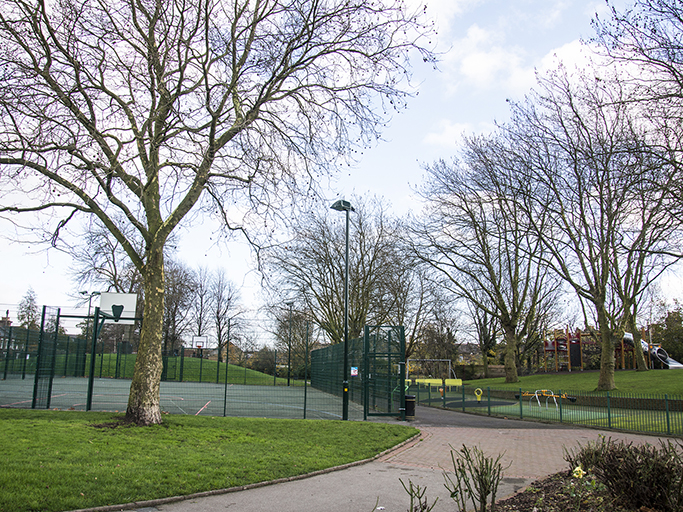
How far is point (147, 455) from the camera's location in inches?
329

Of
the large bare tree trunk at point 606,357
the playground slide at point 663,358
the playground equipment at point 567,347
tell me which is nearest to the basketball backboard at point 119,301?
the large bare tree trunk at point 606,357

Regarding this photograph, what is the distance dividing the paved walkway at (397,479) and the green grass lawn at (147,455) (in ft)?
1.55

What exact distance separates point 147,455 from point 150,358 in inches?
144

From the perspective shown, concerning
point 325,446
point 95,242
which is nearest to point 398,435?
point 325,446

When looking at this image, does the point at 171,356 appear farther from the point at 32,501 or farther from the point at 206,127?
the point at 32,501

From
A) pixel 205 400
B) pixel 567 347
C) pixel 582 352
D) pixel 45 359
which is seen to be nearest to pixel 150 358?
pixel 45 359

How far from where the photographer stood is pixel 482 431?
15.5 m

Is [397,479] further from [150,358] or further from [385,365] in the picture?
[385,365]

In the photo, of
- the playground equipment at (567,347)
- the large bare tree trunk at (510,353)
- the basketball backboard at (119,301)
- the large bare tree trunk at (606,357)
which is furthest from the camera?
the playground equipment at (567,347)

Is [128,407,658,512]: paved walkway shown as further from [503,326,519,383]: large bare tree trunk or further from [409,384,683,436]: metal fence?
[503,326,519,383]: large bare tree trunk

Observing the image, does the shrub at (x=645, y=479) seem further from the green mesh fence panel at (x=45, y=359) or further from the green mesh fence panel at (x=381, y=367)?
the green mesh fence panel at (x=45, y=359)

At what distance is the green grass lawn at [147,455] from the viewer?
6344mm

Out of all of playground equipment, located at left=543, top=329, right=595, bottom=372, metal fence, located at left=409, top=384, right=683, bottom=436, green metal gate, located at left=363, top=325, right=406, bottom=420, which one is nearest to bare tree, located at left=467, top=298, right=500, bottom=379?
playground equipment, located at left=543, top=329, right=595, bottom=372

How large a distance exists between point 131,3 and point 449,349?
48.3 meters
